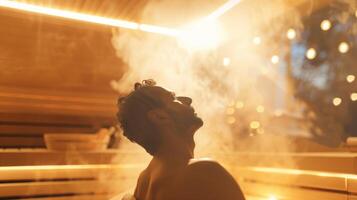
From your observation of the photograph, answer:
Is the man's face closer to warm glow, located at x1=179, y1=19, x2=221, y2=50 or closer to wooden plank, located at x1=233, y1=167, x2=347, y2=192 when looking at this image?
wooden plank, located at x1=233, y1=167, x2=347, y2=192

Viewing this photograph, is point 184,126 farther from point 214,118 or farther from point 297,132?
point 214,118

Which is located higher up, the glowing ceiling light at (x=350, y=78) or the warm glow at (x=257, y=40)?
the warm glow at (x=257, y=40)

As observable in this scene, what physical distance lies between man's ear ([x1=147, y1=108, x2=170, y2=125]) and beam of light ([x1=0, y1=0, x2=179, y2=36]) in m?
1.37

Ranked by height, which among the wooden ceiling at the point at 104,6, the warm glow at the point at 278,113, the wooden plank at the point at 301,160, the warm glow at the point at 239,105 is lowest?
the wooden plank at the point at 301,160

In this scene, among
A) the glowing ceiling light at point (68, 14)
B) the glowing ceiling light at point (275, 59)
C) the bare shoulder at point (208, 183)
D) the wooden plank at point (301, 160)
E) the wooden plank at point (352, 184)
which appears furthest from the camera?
the glowing ceiling light at point (275, 59)

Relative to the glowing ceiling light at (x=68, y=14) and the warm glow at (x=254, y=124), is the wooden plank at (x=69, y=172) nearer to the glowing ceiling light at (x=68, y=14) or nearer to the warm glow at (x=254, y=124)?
the warm glow at (x=254, y=124)

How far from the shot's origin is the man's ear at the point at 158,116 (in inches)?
57.3

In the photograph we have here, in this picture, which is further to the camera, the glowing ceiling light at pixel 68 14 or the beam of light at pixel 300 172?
the glowing ceiling light at pixel 68 14

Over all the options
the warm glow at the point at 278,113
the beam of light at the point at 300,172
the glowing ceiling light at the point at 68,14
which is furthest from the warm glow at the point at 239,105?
the glowing ceiling light at the point at 68,14

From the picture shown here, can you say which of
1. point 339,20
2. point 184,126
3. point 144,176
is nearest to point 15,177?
point 144,176

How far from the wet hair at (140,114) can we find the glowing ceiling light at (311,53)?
6.79 feet

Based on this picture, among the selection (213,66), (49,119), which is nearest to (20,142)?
(49,119)

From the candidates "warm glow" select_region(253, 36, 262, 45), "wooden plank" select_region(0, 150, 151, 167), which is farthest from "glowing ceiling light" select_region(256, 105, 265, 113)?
"wooden plank" select_region(0, 150, 151, 167)

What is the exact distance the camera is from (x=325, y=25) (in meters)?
3.00
